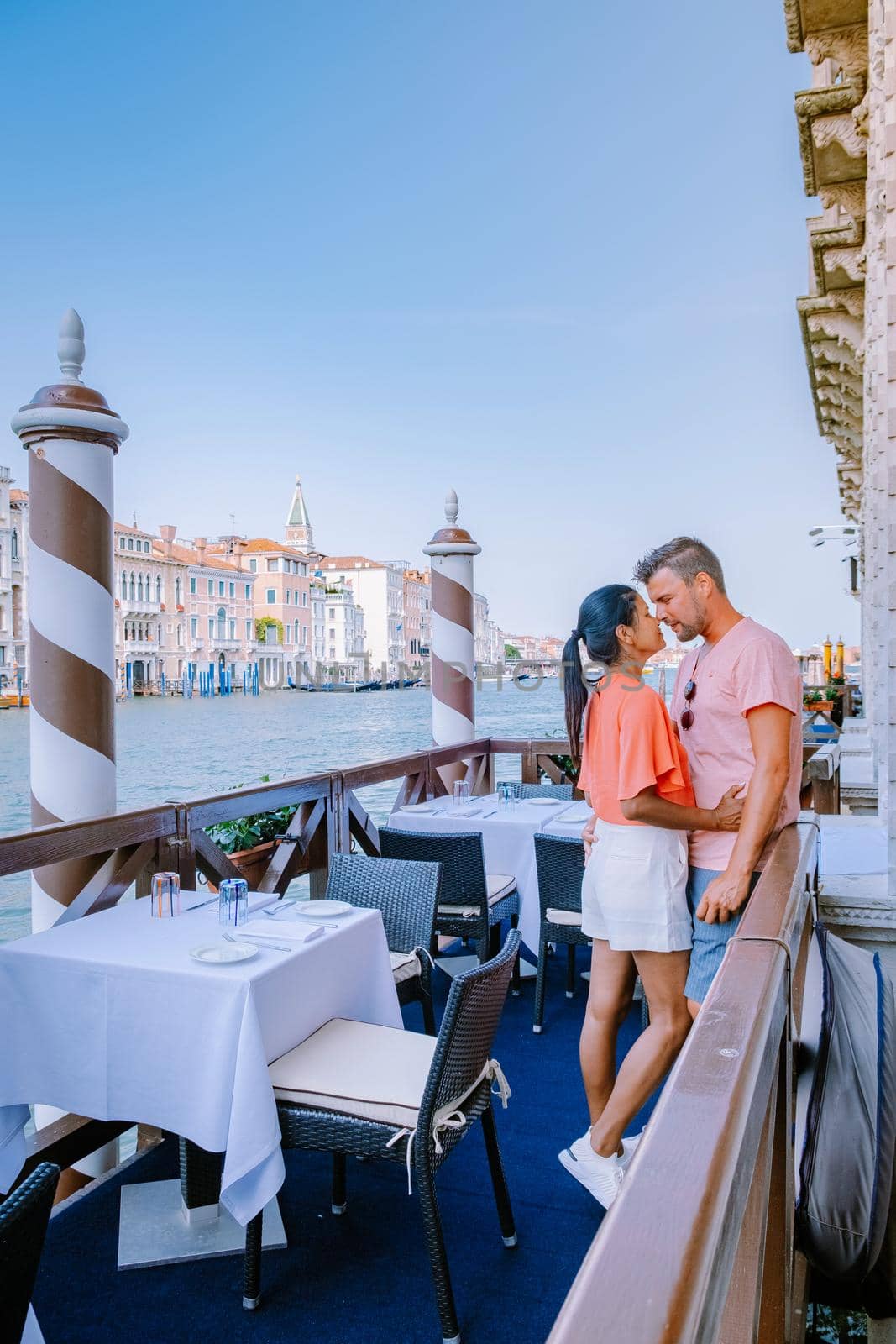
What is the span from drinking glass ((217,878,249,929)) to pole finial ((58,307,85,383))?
77.4 inches

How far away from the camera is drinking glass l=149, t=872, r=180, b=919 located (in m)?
3.14

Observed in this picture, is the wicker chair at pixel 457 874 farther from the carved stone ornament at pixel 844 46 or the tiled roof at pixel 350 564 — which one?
the tiled roof at pixel 350 564

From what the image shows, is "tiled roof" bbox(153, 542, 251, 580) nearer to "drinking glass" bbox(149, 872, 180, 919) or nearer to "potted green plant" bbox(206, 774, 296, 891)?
"potted green plant" bbox(206, 774, 296, 891)

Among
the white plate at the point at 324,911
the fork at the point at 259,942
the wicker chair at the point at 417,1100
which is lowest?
the wicker chair at the point at 417,1100

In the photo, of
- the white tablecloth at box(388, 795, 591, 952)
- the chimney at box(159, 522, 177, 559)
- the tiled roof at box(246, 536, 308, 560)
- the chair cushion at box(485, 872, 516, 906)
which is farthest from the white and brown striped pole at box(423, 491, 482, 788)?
the tiled roof at box(246, 536, 308, 560)

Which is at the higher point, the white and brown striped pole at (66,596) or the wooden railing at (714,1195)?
the white and brown striped pole at (66,596)

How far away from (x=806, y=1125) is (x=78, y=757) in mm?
2628

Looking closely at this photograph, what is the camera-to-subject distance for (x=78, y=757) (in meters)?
3.54

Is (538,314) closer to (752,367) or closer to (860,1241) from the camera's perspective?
(752,367)

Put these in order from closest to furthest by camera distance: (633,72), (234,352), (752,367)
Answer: (633,72)
(752,367)
(234,352)

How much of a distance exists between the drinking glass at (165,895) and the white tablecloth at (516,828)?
1814 millimetres

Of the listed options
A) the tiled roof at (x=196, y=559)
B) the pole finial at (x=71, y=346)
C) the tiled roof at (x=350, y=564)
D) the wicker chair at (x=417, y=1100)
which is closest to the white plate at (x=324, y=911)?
the wicker chair at (x=417, y=1100)

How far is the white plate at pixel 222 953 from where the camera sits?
2.58m

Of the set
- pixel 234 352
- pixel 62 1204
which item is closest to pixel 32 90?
pixel 234 352
